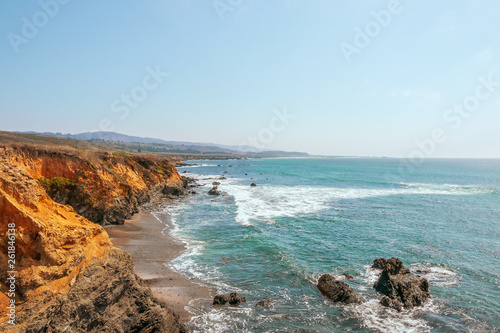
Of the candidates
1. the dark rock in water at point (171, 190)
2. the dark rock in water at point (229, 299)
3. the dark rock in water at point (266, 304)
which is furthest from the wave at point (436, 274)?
the dark rock in water at point (171, 190)

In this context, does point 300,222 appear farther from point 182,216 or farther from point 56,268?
point 56,268

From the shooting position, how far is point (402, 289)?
590 inches

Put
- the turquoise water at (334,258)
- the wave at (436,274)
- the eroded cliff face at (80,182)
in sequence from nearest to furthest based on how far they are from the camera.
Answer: the turquoise water at (334,258) < the wave at (436,274) < the eroded cliff face at (80,182)

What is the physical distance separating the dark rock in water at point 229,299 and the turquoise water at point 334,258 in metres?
0.41

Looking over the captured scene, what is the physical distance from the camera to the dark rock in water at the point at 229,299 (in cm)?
1422

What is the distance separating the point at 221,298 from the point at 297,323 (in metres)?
4.10

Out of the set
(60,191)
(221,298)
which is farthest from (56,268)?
(60,191)

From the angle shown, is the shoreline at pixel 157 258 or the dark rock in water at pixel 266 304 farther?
the shoreline at pixel 157 258

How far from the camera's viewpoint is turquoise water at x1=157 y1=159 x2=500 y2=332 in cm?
1316

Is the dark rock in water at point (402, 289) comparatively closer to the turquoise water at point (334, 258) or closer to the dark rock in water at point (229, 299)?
the turquoise water at point (334, 258)

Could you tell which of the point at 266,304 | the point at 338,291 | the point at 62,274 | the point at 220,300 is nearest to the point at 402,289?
the point at 338,291

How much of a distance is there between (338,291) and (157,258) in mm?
12907

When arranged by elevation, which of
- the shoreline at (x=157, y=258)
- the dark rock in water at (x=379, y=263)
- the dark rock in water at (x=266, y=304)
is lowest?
the shoreline at (x=157, y=258)

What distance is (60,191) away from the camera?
80.7 feet
